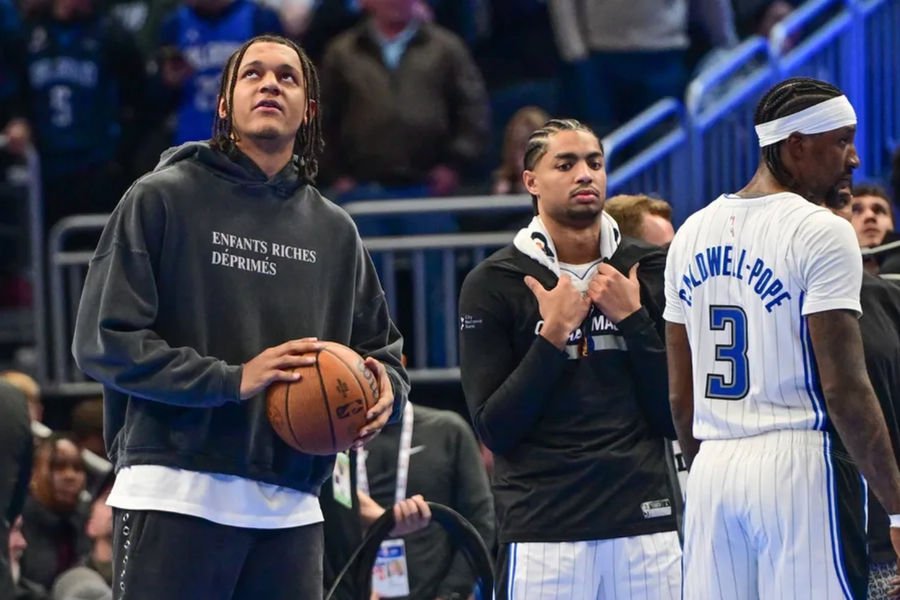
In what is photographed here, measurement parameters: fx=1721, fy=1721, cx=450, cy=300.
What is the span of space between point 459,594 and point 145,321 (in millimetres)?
2671

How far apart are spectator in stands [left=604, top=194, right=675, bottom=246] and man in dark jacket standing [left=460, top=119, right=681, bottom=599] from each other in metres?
0.69

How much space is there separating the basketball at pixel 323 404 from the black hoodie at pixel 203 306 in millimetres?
92

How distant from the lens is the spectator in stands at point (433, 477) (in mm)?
7195

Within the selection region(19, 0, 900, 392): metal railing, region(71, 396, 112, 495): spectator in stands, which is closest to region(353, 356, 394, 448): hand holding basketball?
region(19, 0, 900, 392): metal railing

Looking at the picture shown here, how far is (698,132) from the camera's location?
10133 mm

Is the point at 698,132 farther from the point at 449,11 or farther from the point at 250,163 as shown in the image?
the point at 250,163

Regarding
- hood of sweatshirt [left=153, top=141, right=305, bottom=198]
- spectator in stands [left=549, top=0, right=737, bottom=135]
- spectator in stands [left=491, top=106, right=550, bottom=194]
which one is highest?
spectator in stands [left=549, top=0, right=737, bottom=135]

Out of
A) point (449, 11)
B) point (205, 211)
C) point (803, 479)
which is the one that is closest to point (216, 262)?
point (205, 211)

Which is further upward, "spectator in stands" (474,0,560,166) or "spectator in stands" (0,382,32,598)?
"spectator in stands" (474,0,560,166)

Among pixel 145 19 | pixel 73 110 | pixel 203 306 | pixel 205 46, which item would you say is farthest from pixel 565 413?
pixel 145 19

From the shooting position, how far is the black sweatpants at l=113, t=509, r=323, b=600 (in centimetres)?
473

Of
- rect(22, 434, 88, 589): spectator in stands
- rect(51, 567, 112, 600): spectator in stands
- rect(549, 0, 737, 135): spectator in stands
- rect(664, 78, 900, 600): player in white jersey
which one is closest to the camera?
rect(664, 78, 900, 600): player in white jersey

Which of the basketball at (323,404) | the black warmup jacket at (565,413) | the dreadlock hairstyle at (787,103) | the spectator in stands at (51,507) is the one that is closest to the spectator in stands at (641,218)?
the black warmup jacket at (565,413)

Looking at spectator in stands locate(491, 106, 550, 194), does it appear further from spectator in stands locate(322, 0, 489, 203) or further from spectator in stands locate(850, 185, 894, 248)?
spectator in stands locate(850, 185, 894, 248)
